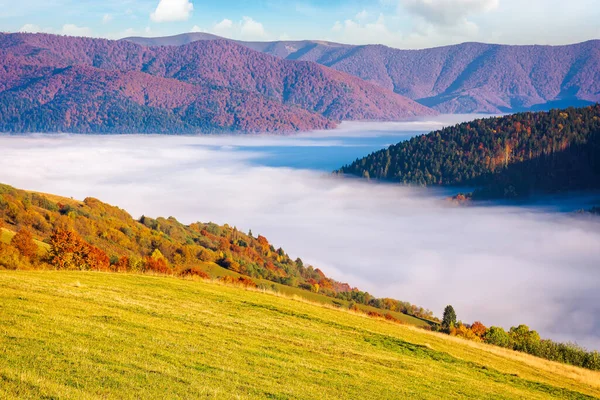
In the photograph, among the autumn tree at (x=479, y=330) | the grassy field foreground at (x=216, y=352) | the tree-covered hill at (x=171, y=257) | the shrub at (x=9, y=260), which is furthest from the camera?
the autumn tree at (x=479, y=330)

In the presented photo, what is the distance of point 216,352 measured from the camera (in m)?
16.4

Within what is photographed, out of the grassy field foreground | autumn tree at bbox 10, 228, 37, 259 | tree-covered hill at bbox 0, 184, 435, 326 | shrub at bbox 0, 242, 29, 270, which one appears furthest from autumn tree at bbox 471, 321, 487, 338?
shrub at bbox 0, 242, 29, 270

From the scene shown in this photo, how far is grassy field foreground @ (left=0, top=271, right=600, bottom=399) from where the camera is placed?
12.7 metres

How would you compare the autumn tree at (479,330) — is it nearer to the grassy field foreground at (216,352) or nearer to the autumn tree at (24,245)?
the grassy field foreground at (216,352)

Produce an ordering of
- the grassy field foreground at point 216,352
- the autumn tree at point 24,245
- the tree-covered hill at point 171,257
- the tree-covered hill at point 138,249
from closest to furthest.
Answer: the grassy field foreground at point 216,352
the tree-covered hill at point 171,257
the tree-covered hill at point 138,249
the autumn tree at point 24,245

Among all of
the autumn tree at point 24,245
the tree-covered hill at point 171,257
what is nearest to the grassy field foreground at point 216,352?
the tree-covered hill at point 171,257

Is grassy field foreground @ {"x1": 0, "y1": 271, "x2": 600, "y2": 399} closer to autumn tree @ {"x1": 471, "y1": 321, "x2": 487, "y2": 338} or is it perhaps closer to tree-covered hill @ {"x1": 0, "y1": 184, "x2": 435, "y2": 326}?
tree-covered hill @ {"x1": 0, "y1": 184, "x2": 435, "y2": 326}

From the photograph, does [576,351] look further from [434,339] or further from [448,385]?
[448,385]

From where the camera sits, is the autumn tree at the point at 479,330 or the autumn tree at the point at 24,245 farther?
the autumn tree at the point at 479,330

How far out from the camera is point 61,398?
10.9m

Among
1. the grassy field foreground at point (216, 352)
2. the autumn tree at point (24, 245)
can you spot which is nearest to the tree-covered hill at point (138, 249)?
the autumn tree at point (24, 245)

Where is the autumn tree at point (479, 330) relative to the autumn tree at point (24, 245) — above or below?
above

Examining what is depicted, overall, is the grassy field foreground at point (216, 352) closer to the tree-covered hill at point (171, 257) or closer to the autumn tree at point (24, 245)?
the tree-covered hill at point (171, 257)

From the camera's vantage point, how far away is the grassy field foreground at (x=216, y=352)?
12719 millimetres
